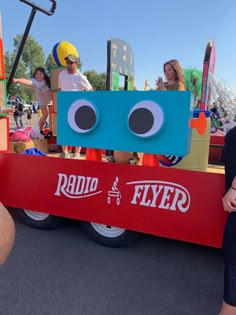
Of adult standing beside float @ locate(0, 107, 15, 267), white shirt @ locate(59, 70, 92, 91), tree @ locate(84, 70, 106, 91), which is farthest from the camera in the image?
tree @ locate(84, 70, 106, 91)

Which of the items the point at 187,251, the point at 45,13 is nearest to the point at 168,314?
the point at 187,251

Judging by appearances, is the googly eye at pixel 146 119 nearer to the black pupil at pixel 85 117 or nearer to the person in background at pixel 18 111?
the black pupil at pixel 85 117

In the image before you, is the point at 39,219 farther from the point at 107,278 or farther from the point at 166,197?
the point at 166,197

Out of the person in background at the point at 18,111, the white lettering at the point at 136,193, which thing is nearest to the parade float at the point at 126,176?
the white lettering at the point at 136,193

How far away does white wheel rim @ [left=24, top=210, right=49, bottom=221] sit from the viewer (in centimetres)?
283

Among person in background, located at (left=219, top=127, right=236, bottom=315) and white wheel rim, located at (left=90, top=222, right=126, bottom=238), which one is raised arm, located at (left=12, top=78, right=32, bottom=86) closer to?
white wheel rim, located at (left=90, top=222, right=126, bottom=238)

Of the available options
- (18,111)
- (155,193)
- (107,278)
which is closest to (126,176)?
(155,193)

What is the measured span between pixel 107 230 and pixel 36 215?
774 millimetres

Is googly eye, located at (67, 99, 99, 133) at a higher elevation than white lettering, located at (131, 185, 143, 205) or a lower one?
higher

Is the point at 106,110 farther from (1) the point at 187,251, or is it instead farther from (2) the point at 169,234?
(1) the point at 187,251

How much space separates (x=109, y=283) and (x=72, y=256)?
48 centimetres

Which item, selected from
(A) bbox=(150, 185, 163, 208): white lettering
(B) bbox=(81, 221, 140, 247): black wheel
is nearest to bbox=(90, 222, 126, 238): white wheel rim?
(B) bbox=(81, 221, 140, 247): black wheel

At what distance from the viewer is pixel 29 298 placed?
189 centimetres

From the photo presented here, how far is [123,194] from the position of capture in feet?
7.54
